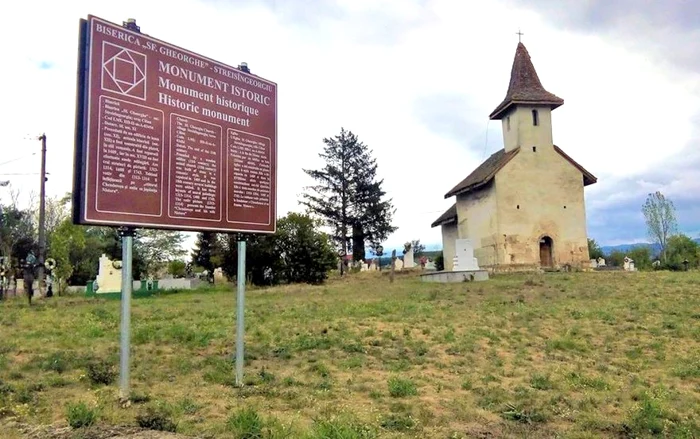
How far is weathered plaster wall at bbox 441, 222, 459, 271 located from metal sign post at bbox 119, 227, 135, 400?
1289 inches

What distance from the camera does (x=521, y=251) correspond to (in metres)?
31.2

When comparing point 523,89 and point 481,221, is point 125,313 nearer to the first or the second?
point 481,221

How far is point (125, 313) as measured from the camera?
652 centimetres

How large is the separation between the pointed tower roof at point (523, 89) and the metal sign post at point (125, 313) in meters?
28.9

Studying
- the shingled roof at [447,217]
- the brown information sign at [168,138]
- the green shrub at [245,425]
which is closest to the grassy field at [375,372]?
the green shrub at [245,425]

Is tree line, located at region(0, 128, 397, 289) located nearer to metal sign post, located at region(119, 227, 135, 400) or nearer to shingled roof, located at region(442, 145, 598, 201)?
shingled roof, located at region(442, 145, 598, 201)

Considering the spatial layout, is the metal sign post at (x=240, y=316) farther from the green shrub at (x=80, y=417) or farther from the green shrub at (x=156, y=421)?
the green shrub at (x=80, y=417)

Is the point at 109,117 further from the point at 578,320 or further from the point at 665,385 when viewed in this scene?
the point at 578,320

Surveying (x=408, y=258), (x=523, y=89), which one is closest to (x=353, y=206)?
(x=408, y=258)

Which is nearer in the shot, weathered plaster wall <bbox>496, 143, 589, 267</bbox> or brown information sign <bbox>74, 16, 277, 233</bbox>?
brown information sign <bbox>74, 16, 277, 233</bbox>

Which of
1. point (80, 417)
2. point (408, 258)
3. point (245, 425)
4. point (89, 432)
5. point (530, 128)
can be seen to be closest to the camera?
point (89, 432)

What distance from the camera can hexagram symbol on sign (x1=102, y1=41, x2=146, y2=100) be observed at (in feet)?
20.9

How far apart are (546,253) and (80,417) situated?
30.3m

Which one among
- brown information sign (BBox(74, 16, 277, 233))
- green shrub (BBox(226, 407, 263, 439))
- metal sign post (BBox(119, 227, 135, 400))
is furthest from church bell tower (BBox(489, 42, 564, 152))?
green shrub (BBox(226, 407, 263, 439))
